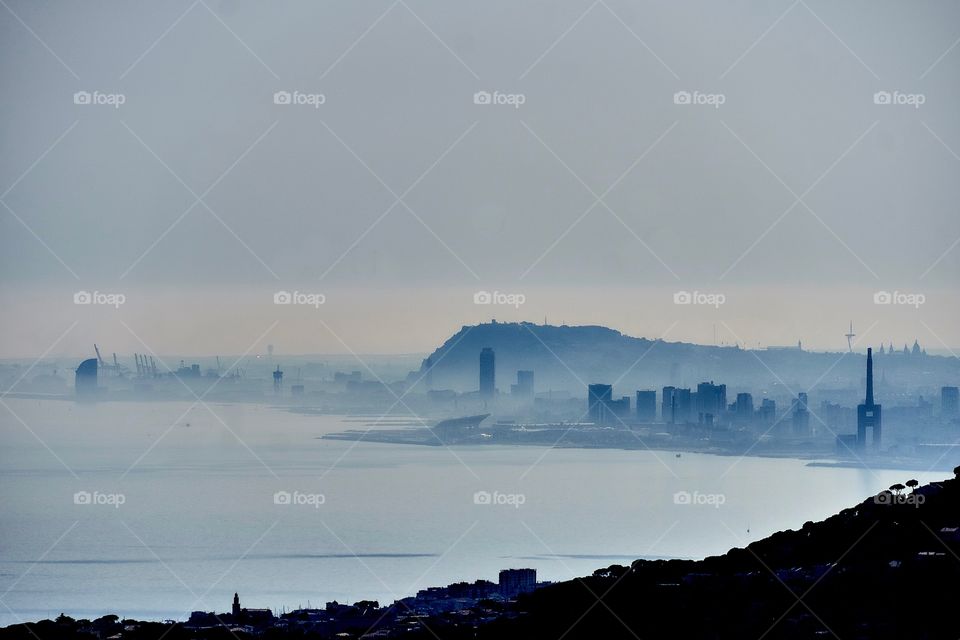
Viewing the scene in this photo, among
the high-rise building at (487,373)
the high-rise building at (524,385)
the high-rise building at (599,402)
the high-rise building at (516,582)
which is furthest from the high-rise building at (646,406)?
the high-rise building at (516,582)

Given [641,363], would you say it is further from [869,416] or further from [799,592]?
[799,592]

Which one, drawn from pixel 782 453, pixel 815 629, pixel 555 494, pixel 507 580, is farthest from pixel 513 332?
pixel 815 629

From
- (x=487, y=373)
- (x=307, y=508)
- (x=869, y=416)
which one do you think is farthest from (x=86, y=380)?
(x=869, y=416)

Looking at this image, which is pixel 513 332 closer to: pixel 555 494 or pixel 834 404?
pixel 555 494

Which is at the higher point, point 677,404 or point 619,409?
point 619,409

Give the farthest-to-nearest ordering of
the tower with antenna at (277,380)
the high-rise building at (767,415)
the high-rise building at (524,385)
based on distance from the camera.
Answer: the tower with antenna at (277,380)
the high-rise building at (767,415)
the high-rise building at (524,385)

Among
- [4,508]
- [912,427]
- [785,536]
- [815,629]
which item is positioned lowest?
[815,629]

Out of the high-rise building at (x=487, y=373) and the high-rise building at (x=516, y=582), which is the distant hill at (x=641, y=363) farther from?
the high-rise building at (x=516, y=582)
